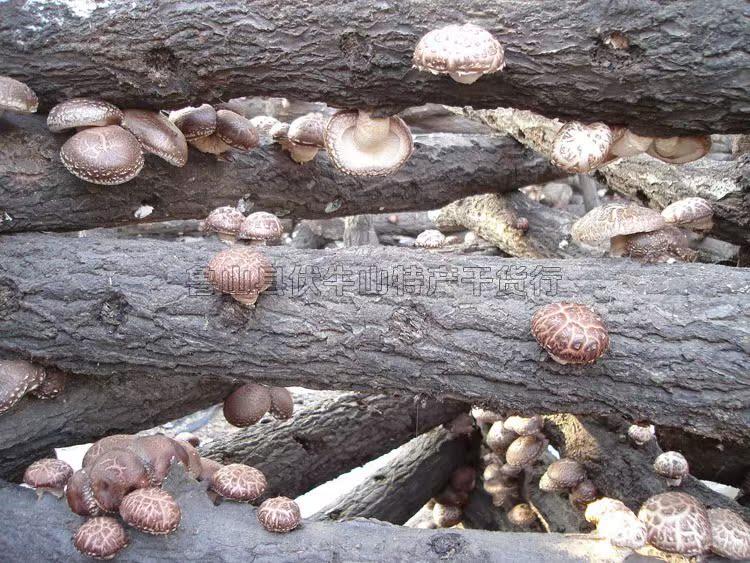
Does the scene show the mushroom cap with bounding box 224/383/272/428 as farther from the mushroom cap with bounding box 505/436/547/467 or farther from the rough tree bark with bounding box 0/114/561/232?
the mushroom cap with bounding box 505/436/547/467

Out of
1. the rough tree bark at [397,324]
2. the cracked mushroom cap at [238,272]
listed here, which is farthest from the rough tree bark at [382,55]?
the cracked mushroom cap at [238,272]

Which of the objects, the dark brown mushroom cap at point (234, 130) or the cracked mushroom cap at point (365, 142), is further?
the dark brown mushroom cap at point (234, 130)

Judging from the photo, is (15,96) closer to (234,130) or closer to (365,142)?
(234,130)

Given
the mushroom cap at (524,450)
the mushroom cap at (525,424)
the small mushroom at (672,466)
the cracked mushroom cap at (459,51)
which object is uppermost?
the cracked mushroom cap at (459,51)

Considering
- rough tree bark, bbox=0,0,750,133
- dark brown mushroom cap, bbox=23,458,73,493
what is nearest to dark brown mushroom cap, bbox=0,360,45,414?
dark brown mushroom cap, bbox=23,458,73,493

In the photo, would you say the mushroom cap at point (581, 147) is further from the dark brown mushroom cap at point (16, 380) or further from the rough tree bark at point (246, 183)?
the dark brown mushroom cap at point (16, 380)

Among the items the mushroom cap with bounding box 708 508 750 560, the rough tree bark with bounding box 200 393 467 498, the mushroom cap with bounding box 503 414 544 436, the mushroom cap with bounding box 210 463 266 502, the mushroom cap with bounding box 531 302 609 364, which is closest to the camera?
the mushroom cap with bounding box 531 302 609 364
